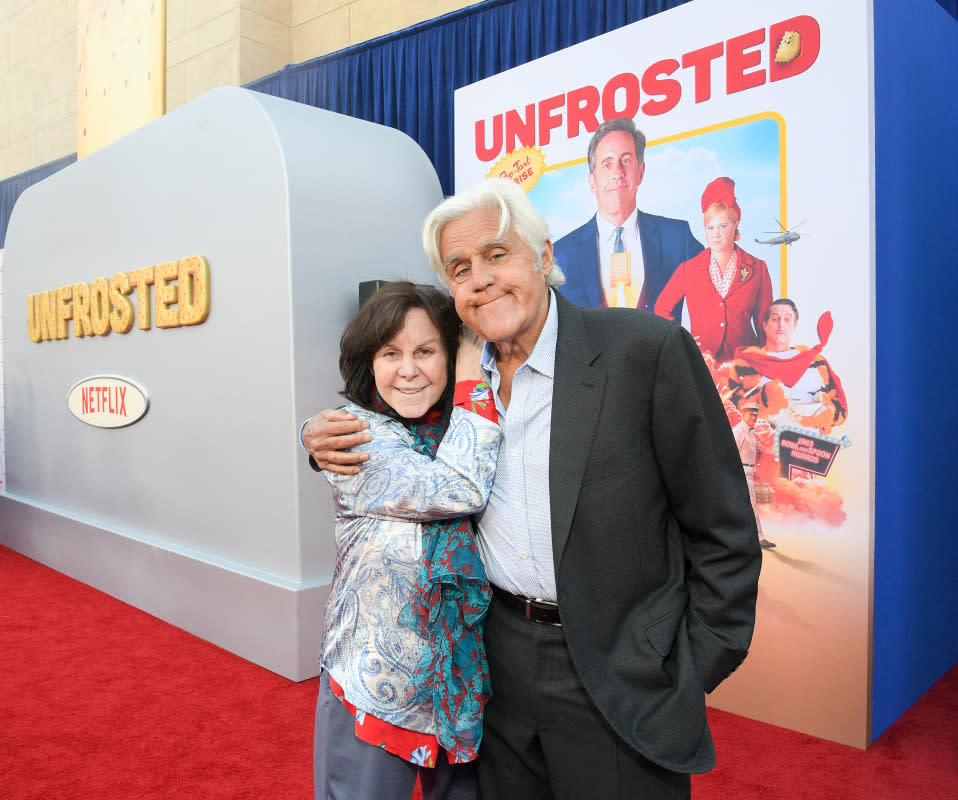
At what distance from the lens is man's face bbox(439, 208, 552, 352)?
1.32 metres

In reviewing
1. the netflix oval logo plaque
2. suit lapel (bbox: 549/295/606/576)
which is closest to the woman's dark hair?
suit lapel (bbox: 549/295/606/576)

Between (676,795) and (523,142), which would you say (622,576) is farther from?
(523,142)

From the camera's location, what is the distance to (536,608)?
1.29 meters

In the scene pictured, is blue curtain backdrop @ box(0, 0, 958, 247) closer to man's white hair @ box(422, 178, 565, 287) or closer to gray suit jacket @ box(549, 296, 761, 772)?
man's white hair @ box(422, 178, 565, 287)

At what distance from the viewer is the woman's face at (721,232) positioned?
291 centimetres

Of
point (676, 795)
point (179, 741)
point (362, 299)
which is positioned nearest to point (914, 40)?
point (362, 299)

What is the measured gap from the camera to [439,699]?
1.33m

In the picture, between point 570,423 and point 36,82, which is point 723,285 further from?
point 36,82

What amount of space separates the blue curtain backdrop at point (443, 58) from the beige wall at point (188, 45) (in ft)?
2.81

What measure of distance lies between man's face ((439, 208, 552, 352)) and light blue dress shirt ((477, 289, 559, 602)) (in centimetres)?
7

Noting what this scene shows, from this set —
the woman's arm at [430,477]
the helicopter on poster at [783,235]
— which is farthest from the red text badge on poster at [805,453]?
the woman's arm at [430,477]

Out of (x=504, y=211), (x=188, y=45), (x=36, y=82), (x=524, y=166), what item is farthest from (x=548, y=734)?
(x=36, y=82)

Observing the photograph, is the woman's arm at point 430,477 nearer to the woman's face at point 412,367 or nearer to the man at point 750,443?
the woman's face at point 412,367

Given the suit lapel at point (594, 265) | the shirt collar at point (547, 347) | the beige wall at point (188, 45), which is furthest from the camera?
the beige wall at point (188, 45)
